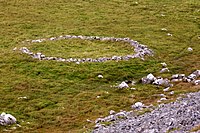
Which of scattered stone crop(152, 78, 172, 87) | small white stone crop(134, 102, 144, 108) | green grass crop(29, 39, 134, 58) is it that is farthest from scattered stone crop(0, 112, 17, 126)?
green grass crop(29, 39, 134, 58)

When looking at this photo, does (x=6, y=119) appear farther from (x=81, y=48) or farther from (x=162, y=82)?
(x=81, y=48)

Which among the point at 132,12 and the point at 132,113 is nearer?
the point at 132,113

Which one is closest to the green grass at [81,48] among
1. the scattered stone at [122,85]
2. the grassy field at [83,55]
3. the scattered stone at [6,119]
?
the grassy field at [83,55]

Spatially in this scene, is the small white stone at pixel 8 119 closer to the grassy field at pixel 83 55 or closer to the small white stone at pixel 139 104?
the grassy field at pixel 83 55

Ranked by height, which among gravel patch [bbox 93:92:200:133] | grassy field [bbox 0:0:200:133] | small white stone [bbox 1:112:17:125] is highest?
gravel patch [bbox 93:92:200:133]

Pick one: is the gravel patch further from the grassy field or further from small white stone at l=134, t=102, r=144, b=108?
the grassy field

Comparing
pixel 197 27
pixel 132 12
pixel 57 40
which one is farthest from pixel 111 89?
pixel 132 12

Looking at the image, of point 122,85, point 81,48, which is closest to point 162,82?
point 122,85

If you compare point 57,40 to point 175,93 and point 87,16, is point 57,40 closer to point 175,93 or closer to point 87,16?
point 87,16
